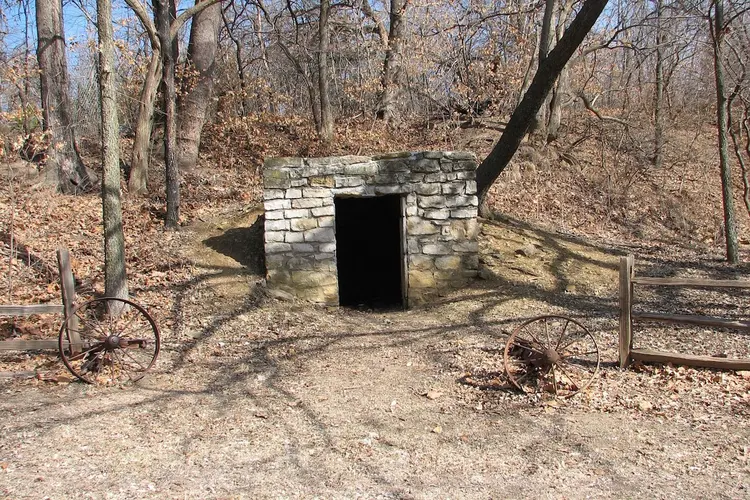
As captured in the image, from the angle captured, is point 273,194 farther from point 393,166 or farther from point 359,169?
point 393,166

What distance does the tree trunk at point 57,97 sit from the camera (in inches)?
450

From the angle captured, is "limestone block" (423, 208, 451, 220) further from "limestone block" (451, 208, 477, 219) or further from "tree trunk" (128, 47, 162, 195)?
"tree trunk" (128, 47, 162, 195)

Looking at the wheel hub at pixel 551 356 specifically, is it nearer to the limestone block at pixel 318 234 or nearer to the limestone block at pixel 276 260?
the limestone block at pixel 318 234

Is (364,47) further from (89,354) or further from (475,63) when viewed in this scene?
(89,354)

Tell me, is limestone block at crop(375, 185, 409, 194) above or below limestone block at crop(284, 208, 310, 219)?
above

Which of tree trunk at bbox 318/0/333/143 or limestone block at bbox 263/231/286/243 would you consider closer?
limestone block at bbox 263/231/286/243

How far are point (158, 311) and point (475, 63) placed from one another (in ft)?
36.7

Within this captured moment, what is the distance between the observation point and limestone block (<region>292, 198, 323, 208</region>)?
28.2 feet

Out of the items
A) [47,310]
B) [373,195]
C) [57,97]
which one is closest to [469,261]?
[373,195]

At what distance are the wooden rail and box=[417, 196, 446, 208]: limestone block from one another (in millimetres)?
3560

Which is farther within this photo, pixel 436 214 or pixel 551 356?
pixel 436 214

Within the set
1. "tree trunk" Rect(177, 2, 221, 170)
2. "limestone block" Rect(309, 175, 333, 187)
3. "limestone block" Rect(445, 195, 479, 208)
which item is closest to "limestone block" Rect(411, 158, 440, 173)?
"limestone block" Rect(445, 195, 479, 208)

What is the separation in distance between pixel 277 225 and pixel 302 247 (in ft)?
1.64

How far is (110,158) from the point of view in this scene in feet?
23.0
